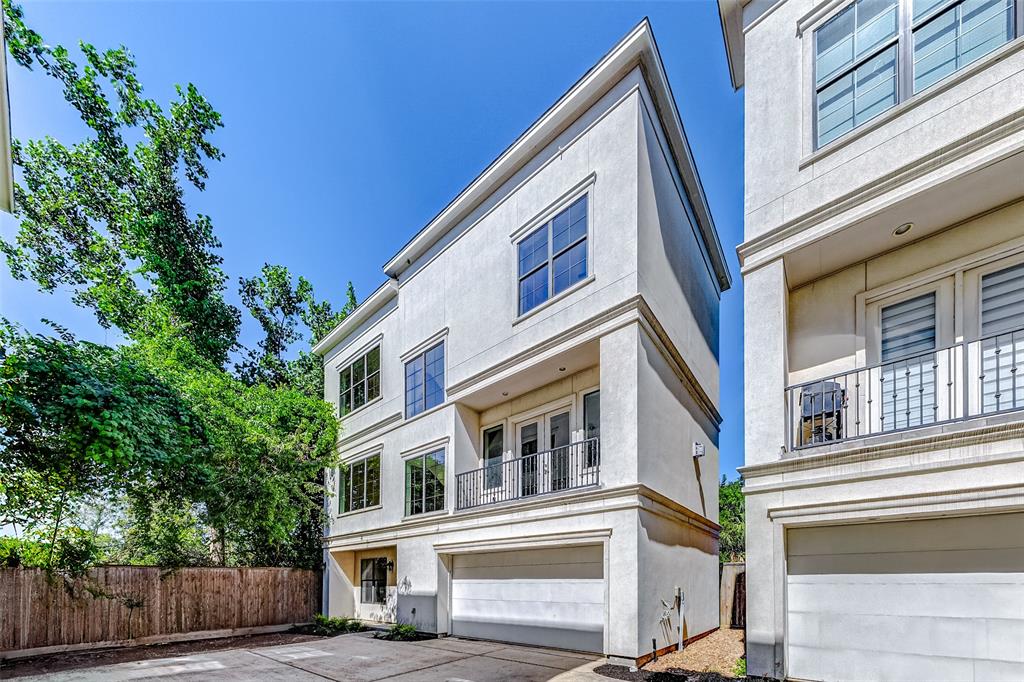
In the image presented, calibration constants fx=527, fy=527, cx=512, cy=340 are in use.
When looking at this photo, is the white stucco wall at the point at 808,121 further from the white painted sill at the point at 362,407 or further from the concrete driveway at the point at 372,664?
the white painted sill at the point at 362,407

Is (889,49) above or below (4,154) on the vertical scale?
above

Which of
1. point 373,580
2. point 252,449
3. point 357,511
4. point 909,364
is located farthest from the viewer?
point 357,511

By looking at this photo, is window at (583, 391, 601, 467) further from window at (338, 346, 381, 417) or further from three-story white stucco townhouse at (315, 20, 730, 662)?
window at (338, 346, 381, 417)

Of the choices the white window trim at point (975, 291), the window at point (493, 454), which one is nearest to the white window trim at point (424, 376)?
the window at point (493, 454)

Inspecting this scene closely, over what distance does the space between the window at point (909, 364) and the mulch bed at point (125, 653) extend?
1269cm

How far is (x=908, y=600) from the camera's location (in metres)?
5.31

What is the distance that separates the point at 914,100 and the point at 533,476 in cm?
844

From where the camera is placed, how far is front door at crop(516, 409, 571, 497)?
33.9 ft

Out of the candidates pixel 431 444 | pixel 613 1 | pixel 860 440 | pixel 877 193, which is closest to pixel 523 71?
pixel 613 1

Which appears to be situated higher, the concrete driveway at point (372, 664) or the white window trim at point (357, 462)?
the white window trim at point (357, 462)

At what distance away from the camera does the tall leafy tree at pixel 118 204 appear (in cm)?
1856

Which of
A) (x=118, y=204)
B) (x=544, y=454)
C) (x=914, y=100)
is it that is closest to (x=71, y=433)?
(x=544, y=454)

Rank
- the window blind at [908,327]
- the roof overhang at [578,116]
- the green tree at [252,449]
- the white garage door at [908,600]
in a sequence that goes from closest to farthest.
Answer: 1. the white garage door at [908,600]
2. the window blind at [908,327]
3. the roof overhang at [578,116]
4. the green tree at [252,449]

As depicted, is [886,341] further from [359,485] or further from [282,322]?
[282,322]
